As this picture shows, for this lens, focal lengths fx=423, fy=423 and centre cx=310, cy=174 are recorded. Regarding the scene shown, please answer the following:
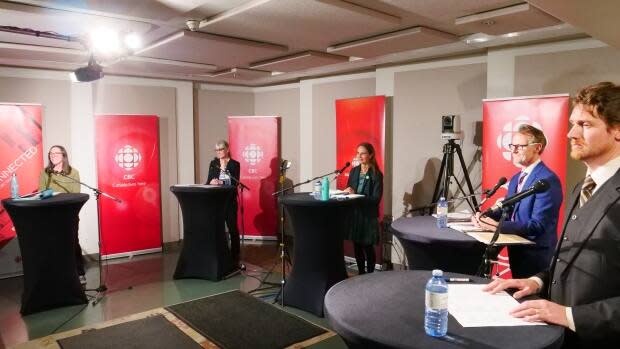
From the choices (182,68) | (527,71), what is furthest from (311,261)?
(182,68)

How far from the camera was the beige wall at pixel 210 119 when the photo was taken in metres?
6.85

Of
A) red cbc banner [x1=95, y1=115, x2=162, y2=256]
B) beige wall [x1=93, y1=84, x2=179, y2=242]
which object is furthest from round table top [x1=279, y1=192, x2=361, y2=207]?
beige wall [x1=93, y1=84, x2=179, y2=242]

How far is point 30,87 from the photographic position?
17.5ft

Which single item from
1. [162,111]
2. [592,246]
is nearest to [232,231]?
[162,111]

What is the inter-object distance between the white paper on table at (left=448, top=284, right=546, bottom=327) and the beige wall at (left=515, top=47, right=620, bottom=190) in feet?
9.56

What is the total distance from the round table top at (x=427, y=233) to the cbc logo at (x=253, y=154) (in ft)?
12.8

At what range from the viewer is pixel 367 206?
438cm

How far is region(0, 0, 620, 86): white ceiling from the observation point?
2.85 meters

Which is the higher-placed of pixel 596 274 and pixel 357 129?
pixel 357 129

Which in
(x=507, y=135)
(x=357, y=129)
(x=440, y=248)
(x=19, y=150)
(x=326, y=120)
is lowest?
(x=440, y=248)

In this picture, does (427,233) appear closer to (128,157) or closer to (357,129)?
(357,129)

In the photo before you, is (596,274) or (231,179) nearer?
(596,274)

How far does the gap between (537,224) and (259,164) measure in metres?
4.84

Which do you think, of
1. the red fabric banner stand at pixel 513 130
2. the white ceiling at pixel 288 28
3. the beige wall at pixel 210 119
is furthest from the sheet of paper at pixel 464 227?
the beige wall at pixel 210 119
